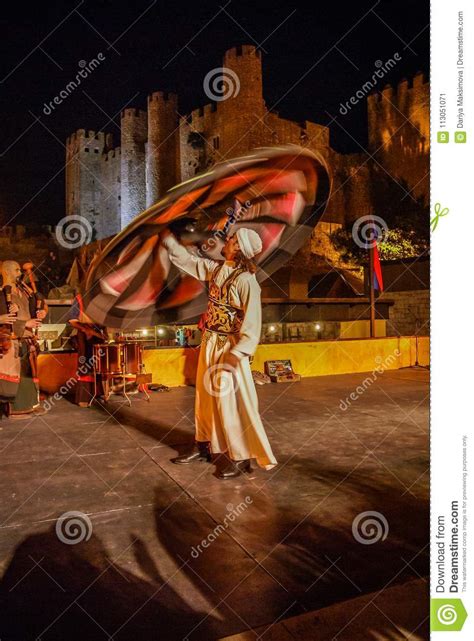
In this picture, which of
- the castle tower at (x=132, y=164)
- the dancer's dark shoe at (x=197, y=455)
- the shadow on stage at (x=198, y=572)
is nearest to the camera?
the shadow on stage at (x=198, y=572)

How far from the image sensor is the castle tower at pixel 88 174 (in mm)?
58000

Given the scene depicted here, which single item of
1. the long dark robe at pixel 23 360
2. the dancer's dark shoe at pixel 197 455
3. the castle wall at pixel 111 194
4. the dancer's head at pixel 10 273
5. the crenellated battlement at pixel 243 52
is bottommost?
the dancer's dark shoe at pixel 197 455

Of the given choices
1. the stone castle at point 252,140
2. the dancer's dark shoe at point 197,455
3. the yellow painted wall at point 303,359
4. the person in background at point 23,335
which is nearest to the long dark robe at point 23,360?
the person in background at point 23,335

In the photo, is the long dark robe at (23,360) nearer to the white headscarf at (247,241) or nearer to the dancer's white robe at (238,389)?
the dancer's white robe at (238,389)

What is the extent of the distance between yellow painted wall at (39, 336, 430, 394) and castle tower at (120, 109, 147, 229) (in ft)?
146

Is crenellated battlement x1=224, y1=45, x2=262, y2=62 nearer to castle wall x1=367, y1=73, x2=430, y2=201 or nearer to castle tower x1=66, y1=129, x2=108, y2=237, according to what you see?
castle wall x1=367, y1=73, x2=430, y2=201

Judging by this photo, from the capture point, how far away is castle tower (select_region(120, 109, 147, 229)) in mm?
52531

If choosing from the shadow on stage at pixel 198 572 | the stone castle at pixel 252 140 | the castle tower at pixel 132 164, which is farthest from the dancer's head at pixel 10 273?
the castle tower at pixel 132 164

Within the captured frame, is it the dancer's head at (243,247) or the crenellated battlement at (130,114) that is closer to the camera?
the dancer's head at (243,247)

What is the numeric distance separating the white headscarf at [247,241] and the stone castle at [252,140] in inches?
1426

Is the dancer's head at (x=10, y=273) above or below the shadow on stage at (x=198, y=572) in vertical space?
above

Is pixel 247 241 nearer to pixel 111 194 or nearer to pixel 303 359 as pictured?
pixel 303 359
